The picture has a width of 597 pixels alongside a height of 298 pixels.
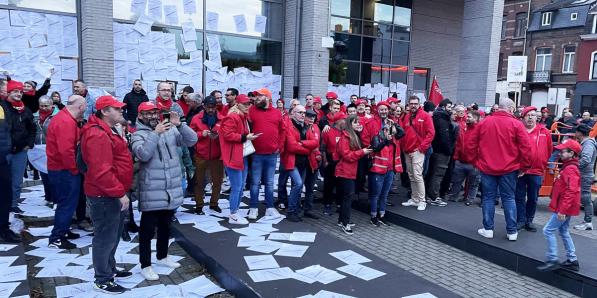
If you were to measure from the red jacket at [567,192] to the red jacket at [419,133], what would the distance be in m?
2.70

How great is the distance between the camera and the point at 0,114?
203 inches

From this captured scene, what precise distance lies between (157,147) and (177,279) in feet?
4.99

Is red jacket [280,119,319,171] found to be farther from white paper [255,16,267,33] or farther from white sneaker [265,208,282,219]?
white paper [255,16,267,33]

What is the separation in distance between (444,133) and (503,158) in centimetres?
237

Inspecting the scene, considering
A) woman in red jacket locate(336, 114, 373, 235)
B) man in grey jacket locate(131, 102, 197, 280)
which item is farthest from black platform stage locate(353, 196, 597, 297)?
man in grey jacket locate(131, 102, 197, 280)

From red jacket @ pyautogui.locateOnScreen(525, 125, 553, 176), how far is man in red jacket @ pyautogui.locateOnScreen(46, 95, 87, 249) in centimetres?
616

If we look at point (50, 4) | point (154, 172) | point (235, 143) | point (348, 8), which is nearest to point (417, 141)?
point (235, 143)

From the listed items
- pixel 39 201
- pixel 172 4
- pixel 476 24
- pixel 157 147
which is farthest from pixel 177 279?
pixel 476 24

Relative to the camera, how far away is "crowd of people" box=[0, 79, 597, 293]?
14.0ft

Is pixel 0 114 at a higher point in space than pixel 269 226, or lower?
higher

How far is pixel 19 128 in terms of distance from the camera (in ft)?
18.9

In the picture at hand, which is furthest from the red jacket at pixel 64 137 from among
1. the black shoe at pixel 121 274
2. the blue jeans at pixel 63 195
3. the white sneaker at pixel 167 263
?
the white sneaker at pixel 167 263

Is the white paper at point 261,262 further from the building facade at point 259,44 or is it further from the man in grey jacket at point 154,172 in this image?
the building facade at point 259,44

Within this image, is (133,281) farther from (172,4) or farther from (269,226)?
(172,4)
